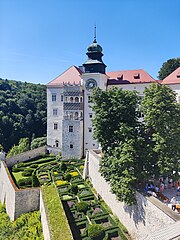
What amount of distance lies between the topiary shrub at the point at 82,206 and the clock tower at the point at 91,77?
46.6 feet

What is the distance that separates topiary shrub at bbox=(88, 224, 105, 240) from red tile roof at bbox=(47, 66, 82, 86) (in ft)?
72.8

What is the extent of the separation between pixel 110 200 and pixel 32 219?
20.5 ft

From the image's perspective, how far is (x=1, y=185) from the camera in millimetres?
25922

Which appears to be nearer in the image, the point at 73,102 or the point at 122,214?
the point at 122,214

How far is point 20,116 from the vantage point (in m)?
52.9

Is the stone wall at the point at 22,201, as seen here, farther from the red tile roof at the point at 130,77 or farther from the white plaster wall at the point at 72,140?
the red tile roof at the point at 130,77

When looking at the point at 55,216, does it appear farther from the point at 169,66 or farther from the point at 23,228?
the point at 169,66

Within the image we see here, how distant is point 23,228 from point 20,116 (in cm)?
3901

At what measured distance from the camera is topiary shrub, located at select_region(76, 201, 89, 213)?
16.7 m

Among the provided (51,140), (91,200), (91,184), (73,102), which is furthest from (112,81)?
(91,200)

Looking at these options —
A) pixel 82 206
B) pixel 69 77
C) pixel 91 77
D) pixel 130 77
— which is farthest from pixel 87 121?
pixel 82 206

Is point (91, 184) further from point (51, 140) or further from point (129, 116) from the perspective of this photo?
point (51, 140)

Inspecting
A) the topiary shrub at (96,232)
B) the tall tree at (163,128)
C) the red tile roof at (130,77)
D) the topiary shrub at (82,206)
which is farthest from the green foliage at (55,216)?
the red tile roof at (130,77)

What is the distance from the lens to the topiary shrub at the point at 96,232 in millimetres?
13420
